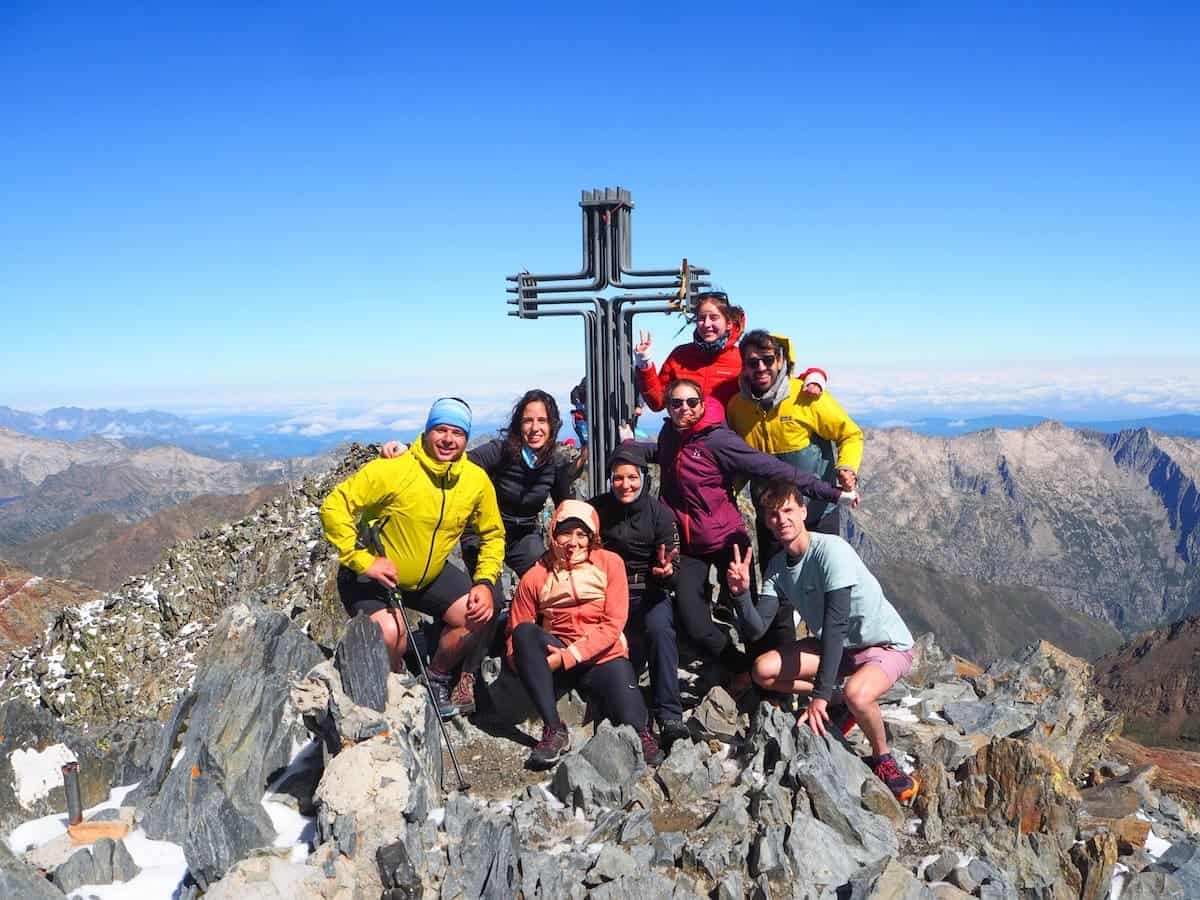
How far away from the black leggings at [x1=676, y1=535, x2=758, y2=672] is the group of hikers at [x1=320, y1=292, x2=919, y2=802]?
2cm

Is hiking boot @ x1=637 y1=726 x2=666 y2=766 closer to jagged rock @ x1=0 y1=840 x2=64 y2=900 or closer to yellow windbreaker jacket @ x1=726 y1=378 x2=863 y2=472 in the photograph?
yellow windbreaker jacket @ x1=726 y1=378 x2=863 y2=472

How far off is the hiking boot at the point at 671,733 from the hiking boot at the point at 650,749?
15cm

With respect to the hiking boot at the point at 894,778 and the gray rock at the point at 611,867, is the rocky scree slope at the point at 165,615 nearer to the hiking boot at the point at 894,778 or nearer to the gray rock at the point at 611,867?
the gray rock at the point at 611,867

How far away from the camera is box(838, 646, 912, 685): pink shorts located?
8.76 metres

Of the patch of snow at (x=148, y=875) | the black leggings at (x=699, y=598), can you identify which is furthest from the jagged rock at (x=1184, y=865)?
the patch of snow at (x=148, y=875)

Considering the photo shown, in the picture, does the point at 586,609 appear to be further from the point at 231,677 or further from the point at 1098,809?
the point at 1098,809

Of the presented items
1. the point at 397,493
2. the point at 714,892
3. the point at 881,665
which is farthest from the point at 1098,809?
the point at 397,493

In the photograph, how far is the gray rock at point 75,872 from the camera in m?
7.27

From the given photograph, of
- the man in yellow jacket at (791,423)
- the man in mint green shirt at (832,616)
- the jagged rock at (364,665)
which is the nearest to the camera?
the man in mint green shirt at (832,616)

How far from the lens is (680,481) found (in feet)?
32.5

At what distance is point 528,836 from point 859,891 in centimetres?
305

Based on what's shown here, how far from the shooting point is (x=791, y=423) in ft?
34.1

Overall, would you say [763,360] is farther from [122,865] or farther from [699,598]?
[122,865]

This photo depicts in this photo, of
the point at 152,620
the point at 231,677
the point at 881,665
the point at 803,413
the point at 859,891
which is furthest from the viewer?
the point at 152,620
